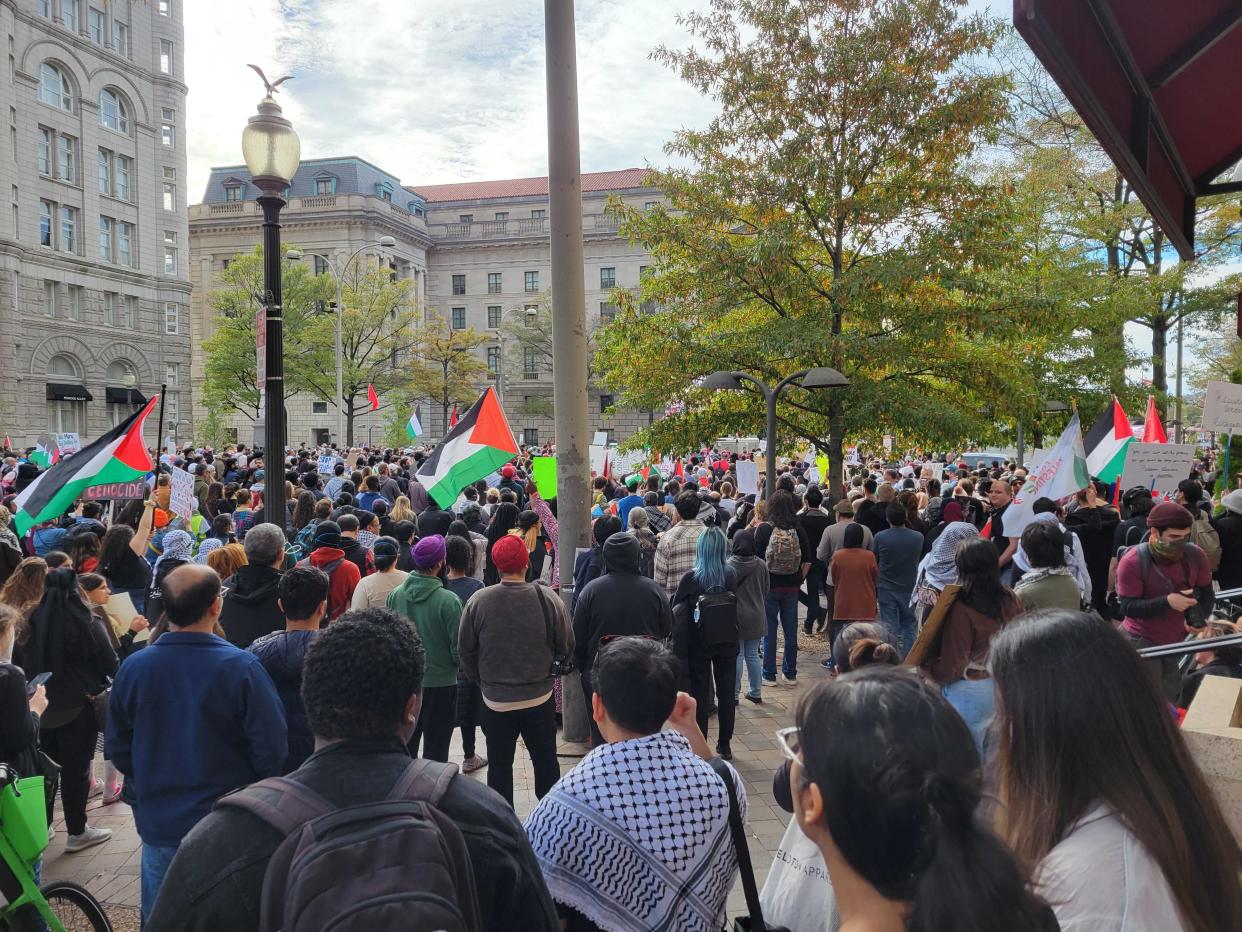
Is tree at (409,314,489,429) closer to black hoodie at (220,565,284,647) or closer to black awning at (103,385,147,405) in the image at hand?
black awning at (103,385,147,405)

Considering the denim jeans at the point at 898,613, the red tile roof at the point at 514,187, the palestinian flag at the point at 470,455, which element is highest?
the red tile roof at the point at 514,187

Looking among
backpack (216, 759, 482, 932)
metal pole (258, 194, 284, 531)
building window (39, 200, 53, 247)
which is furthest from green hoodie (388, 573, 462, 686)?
building window (39, 200, 53, 247)

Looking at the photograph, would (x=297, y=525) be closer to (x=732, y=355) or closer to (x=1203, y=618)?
(x=732, y=355)

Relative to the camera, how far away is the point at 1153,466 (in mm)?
9867

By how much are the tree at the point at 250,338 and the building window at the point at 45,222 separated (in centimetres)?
825

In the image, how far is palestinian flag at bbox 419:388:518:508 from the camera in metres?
9.22

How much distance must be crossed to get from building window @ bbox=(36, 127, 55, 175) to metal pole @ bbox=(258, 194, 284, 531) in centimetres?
4855

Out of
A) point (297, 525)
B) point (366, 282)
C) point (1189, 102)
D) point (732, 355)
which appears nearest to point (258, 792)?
point (1189, 102)

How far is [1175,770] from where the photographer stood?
186cm

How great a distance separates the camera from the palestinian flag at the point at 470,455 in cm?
922

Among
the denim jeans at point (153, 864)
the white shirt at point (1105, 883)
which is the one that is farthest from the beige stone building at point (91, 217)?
the white shirt at point (1105, 883)

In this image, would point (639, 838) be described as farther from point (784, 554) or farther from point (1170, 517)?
point (784, 554)

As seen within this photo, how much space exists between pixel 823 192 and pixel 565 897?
10.5 meters

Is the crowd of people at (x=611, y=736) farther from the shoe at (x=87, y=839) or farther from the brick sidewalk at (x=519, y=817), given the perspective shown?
the brick sidewalk at (x=519, y=817)
